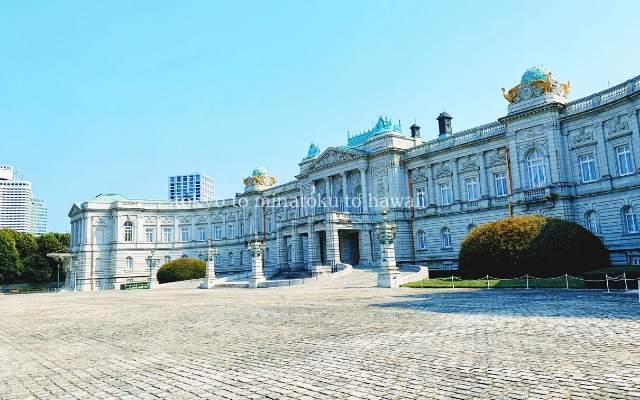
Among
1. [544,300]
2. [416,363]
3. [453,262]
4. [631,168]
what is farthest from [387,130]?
[416,363]

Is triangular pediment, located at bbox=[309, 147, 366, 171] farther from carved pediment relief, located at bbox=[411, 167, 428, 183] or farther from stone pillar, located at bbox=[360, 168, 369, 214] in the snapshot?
carved pediment relief, located at bbox=[411, 167, 428, 183]

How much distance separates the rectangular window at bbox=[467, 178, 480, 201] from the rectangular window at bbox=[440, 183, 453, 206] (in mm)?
2444

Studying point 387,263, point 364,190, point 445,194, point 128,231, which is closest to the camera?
point 387,263

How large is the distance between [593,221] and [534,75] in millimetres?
14068

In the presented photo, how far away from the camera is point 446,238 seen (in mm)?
55281

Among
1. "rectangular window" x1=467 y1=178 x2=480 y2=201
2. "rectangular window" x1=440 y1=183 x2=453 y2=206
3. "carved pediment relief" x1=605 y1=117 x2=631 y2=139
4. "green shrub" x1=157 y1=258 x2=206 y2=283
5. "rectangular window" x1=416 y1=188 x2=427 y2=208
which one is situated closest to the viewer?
"carved pediment relief" x1=605 y1=117 x2=631 y2=139

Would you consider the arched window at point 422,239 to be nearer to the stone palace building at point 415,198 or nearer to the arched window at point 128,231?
the stone palace building at point 415,198

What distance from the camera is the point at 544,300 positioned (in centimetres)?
2002

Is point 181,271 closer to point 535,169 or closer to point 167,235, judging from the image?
point 167,235

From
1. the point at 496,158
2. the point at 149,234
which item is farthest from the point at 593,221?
the point at 149,234

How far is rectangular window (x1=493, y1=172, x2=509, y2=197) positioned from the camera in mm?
49809

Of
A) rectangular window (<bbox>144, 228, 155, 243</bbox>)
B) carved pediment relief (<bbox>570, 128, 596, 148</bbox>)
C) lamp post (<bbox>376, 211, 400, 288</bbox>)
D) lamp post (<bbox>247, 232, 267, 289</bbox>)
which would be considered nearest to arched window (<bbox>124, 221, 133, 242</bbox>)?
rectangular window (<bbox>144, 228, 155, 243</bbox>)

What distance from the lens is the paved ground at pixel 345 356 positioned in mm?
7453

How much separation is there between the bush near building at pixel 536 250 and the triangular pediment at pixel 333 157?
95.3 feet
